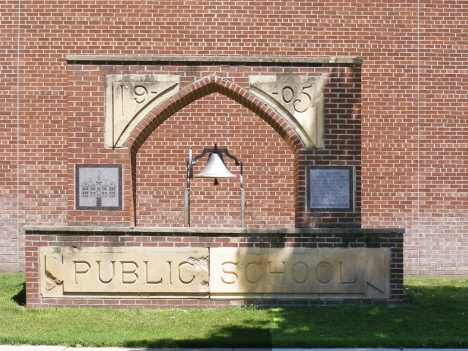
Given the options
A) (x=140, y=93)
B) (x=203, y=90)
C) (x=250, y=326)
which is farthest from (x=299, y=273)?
(x=140, y=93)

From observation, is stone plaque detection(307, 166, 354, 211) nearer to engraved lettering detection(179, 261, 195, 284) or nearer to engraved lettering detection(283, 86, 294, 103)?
engraved lettering detection(283, 86, 294, 103)

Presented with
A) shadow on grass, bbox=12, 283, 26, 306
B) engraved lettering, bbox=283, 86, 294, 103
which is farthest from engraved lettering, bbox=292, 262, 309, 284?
shadow on grass, bbox=12, 283, 26, 306

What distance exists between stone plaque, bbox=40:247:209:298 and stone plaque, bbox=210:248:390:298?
301 millimetres

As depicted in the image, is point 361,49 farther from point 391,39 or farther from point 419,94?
point 419,94

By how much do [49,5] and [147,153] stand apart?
331 cm

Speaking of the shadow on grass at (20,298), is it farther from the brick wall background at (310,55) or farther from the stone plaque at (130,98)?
the stone plaque at (130,98)

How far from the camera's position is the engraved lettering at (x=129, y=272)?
27.3ft

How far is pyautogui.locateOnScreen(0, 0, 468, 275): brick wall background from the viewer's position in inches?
439

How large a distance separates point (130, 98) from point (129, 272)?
2452mm

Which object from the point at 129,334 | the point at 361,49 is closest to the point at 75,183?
the point at 129,334

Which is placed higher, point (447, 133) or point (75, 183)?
point (447, 133)

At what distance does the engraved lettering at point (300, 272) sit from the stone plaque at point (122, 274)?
1.22 meters

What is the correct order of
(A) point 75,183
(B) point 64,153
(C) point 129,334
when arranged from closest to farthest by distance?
(C) point 129,334
(A) point 75,183
(B) point 64,153

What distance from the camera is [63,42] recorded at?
11289 mm
